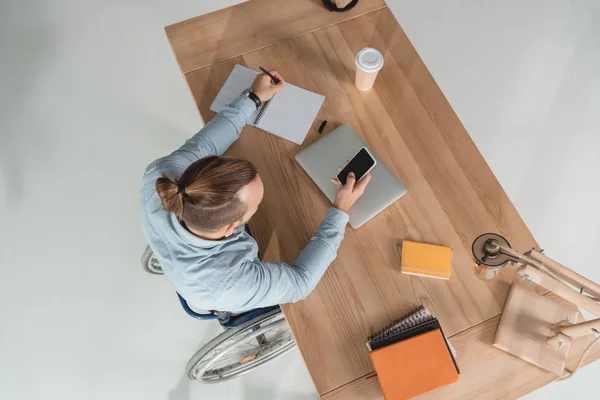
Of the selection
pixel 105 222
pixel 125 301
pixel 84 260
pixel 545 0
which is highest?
pixel 545 0

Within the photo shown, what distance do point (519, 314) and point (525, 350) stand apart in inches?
3.5

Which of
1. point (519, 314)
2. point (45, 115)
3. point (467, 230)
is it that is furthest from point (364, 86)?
point (45, 115)

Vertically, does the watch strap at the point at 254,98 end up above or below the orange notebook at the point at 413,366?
above

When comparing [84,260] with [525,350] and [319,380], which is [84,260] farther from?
[525,350]

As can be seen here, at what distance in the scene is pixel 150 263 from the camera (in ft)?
6.45

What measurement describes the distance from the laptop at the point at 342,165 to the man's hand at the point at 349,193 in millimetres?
48

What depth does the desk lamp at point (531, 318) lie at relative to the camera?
3.48 ft

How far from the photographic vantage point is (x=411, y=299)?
49.4 inches

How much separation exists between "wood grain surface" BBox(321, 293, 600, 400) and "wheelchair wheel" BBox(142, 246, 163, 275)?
2.97ft

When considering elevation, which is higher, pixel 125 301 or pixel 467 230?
pixel 125 301

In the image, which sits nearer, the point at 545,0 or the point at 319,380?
the point at 319,380

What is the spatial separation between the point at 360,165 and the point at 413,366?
54 centimetres

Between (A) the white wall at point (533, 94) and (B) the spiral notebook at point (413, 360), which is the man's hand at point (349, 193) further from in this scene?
(A) the white wall at point (533, 94)

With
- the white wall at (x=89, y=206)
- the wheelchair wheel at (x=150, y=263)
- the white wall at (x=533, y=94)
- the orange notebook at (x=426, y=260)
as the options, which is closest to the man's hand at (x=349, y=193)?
the orange notebook at (x=426, y=260)
